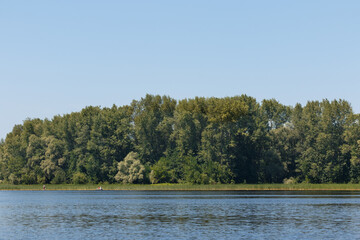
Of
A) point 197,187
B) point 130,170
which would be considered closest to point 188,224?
point 197,187

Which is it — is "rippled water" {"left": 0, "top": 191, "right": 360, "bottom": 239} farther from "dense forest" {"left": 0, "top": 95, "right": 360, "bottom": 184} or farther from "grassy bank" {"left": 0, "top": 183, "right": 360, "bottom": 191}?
"dense forest" {"left": 0, "top": 95, "right": 360, "bottom": 184}

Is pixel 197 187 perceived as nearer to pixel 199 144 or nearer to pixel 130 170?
pixel 199 144

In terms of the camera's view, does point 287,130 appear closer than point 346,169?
No

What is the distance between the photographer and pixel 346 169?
465ft

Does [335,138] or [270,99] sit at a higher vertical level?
[270,99]

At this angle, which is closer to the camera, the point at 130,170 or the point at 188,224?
the point at 188,224

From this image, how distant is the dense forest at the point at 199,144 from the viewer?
472 feet

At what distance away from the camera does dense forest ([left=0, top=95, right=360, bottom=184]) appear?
472 ft

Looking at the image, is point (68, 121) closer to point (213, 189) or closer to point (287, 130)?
point (213, 189)

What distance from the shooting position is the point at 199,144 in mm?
155375

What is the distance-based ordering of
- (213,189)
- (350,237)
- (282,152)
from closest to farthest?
(350,237) < (213,189) < (282,152)

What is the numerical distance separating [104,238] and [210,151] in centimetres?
10486

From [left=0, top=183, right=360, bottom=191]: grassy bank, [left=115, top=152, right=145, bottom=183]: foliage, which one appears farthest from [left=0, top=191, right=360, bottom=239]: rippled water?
[left=115, top=152, right=145, bottom=183]: foliage

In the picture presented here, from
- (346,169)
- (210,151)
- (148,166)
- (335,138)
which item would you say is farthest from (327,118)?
(148,166)
